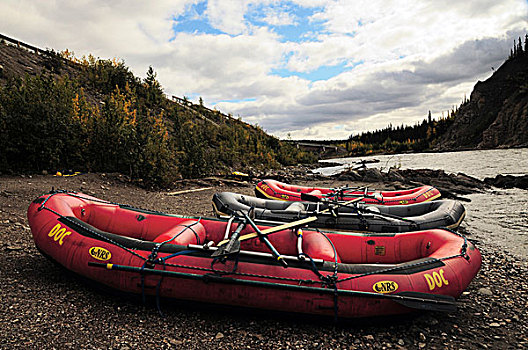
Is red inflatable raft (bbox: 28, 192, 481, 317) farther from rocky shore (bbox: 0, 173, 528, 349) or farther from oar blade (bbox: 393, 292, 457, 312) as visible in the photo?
rocky shore (bbox: 0, 173, 528, 349)

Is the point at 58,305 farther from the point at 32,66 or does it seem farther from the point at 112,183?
the point at 32,66

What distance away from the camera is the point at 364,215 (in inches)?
260

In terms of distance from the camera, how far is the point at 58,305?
356 cm

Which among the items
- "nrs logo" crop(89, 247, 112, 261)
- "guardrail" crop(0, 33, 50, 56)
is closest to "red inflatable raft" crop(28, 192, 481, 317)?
"nrs logo" crop(89, 247, 112, 261)

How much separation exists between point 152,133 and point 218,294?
32.0 feet

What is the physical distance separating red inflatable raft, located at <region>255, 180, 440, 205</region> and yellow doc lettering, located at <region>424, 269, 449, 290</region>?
4.61m

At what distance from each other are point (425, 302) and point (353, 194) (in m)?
6.16

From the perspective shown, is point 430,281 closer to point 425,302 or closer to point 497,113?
point 425,302

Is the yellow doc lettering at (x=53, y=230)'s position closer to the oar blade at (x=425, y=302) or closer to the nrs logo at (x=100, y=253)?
the nrs logo at (x=100, y=253)

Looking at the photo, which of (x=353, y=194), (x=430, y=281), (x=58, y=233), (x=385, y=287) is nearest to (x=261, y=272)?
(x=385, y=287)

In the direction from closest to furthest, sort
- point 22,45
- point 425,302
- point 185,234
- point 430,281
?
point 425,302 → point 430,281 → point 185,234 → point 22,45

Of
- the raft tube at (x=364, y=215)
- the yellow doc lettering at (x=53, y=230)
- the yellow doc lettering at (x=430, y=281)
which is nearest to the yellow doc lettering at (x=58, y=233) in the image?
the yellow doc lettering at (x=53, y=230)

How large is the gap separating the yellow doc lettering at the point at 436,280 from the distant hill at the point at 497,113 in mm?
A: 77032

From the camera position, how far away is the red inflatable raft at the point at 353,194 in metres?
8.80
